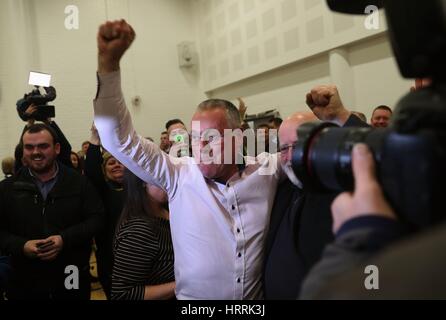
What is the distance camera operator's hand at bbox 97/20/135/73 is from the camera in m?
0.78

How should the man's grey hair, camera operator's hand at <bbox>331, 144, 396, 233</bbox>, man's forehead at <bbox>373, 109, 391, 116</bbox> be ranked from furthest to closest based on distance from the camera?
1. man's forehead at <bbox>373, 109, 391, 116</bbox>
2. the man's grey hair
3. camera operator's hand at <bbox>331, 144, 396, 233</bbox>

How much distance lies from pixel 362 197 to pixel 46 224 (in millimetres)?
1752

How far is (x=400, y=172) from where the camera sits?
18.3 inches

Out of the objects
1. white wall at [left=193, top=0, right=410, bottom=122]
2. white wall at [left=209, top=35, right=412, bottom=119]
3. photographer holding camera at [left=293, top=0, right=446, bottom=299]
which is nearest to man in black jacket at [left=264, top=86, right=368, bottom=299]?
photographer holding camera at [left=293, top=0, right=446, bottom=299]

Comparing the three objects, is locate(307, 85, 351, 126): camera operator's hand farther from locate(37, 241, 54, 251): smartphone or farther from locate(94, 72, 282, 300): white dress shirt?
locate(37, 241, 54, 251): smartphone

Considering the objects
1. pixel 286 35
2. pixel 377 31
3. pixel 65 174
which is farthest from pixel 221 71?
pixel 65 174

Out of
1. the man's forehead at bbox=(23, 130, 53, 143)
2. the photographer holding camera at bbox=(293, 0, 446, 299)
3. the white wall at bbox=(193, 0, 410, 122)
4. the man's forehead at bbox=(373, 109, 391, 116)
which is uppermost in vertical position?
the white wall at bbox=(193, 0, 410, 122)

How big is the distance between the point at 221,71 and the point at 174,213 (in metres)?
5.64

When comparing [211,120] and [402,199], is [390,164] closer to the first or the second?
[402,199]

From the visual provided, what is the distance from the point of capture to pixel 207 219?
1109mm

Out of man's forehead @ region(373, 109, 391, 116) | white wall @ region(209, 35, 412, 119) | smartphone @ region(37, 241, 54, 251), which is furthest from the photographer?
white wall @ region(209, 35, 412, 119)

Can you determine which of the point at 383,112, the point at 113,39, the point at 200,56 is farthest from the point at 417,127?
the point at 200,56

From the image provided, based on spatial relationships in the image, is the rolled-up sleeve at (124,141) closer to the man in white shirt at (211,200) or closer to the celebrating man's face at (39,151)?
the man in white shirt at (211,200)

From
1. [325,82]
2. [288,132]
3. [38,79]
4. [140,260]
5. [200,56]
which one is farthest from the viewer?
[200,56]
